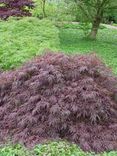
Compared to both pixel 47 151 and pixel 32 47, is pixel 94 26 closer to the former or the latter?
pixel 32 47

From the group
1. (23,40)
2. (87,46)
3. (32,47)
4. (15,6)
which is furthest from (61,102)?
(15,6)

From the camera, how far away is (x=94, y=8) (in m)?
16.1

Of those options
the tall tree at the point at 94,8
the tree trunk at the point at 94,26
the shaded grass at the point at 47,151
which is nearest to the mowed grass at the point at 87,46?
the tree trunk at the point at 94,26

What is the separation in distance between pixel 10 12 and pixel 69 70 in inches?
299

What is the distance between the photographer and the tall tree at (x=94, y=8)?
618 inches

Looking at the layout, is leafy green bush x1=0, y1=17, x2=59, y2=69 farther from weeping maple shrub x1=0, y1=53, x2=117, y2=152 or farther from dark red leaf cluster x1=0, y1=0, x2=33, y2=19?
dark red leaf cluster x1=0, y1=0, x2=33, y2=19

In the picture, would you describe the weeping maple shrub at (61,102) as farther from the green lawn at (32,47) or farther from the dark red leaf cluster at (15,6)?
the dark red leaf cluster at (15,6)

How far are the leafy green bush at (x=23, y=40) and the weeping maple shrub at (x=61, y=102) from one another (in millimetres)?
1095

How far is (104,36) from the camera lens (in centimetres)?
1819

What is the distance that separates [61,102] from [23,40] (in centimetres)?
335

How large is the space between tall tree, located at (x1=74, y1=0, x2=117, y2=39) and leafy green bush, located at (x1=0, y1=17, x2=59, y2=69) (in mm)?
4659

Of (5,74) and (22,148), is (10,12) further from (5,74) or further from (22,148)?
(22,148)

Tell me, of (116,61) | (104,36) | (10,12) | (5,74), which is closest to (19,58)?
(5,74)

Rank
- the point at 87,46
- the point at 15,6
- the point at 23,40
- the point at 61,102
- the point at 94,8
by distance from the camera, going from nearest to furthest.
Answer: the point at 61,102, the point at 23,40, the point at 15,6, the point at 87,46, the point at 94,8
